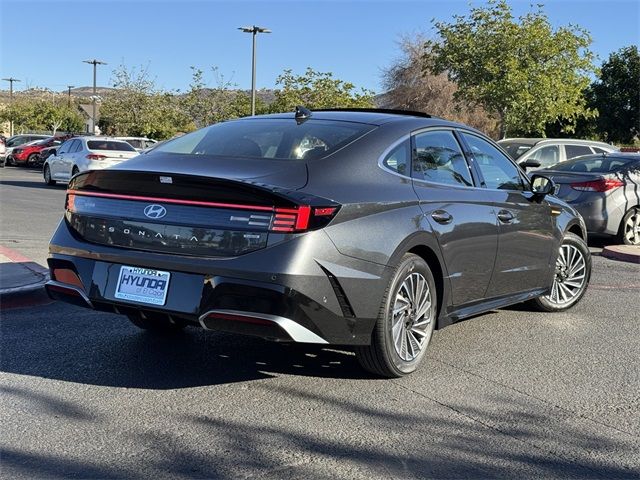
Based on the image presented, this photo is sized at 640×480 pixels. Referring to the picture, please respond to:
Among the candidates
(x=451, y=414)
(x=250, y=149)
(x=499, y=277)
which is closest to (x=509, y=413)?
(x=451, y=414)

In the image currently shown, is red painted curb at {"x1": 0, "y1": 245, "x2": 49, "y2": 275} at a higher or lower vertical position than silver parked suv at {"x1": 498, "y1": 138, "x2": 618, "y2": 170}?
lower

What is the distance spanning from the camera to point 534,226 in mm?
6000

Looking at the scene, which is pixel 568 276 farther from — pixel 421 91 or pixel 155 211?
pixel 421 91

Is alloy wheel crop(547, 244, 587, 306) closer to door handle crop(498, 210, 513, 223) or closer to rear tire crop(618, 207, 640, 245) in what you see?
door handle crop(498, 210, 513, 223)

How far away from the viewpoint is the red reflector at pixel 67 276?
14.5ft

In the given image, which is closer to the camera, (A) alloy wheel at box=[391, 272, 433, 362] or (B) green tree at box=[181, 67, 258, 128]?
(A) alloy wheel at box=[391, 272, 433, 362]

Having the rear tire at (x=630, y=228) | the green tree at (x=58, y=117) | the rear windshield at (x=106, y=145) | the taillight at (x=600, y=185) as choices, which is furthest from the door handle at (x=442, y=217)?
the green tree at (x=58, y=117)

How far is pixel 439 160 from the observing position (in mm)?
5184

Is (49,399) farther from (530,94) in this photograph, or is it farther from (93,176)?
(530,94)

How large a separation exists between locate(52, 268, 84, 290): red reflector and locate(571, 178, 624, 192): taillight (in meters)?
8.45

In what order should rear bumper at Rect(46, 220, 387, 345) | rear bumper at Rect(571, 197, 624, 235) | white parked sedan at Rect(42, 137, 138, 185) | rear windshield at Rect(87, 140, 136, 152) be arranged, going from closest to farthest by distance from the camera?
rear bumper at Rect(46, 220, 387, 345) < rear bumper at Rect(571, 197, 624, 235) < white parked sedan at Rect(42, 137, 138, 185) < rear windshield at Rect(87, 140, 136, 152)

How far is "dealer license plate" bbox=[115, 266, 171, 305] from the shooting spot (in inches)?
162

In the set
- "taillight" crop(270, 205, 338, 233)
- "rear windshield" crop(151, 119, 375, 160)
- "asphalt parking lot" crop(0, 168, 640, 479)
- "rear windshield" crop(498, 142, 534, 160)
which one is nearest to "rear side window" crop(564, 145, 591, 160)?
"rear windshield" crop(498, 142, 534, 160)

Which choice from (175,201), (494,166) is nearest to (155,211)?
(175,201)
